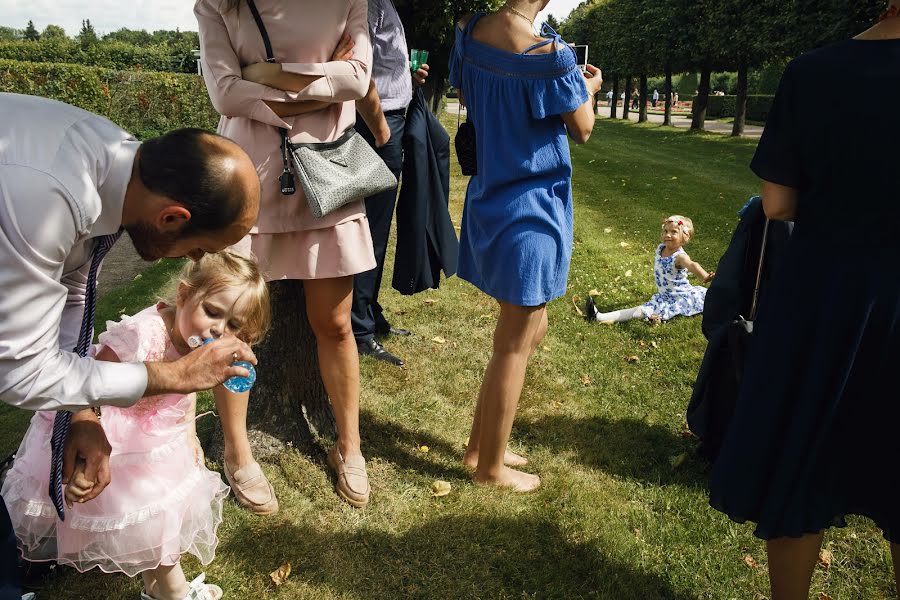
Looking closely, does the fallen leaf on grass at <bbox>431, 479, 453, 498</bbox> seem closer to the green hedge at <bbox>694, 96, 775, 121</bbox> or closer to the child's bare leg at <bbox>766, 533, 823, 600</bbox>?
the child's bare leg at <bbox>766, 533, 823, 600</bbox>

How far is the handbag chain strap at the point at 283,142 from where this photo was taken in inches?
99.2

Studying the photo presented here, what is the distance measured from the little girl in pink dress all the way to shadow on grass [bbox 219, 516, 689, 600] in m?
0.40

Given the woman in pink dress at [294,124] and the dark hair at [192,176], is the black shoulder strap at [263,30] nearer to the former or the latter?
the woman in pink dress at [294,124]

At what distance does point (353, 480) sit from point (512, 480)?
0.73 m

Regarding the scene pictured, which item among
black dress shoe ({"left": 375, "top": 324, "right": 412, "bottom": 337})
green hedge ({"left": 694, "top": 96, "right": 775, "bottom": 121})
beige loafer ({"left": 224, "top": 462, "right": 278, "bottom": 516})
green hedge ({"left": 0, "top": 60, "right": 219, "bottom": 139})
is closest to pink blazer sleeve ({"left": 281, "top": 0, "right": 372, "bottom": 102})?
beige loafer ({"left": 224, "top": 462, "right": 278, "bottom": 516})

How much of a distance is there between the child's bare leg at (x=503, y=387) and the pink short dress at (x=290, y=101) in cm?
65

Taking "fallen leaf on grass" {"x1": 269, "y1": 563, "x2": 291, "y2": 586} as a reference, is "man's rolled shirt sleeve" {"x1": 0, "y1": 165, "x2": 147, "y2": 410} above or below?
above

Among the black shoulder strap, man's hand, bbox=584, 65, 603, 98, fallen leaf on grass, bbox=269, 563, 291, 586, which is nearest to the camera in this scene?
the black shoulder strap

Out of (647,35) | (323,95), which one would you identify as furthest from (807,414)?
(647,35)

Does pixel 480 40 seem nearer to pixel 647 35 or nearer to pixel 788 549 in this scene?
pixel 788 549

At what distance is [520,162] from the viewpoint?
2635mm

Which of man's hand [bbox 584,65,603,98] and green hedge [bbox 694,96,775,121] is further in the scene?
green hedge [bbox 694,96,775,121]

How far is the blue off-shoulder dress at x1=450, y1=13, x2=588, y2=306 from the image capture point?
8.30 feet

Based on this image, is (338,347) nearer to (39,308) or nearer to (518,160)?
(518,160)
